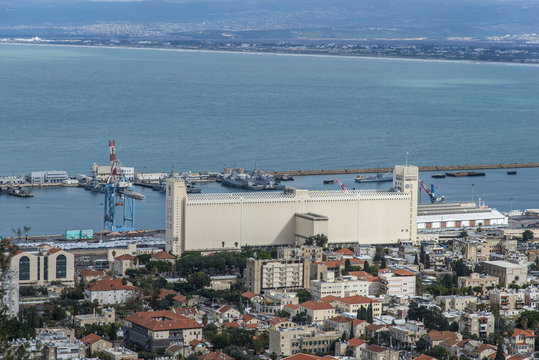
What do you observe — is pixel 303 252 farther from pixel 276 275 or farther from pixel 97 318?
pixel 97 318

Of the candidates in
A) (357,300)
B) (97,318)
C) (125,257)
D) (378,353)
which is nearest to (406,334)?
(378,353)

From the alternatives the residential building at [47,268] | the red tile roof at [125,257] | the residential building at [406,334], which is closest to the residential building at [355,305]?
the residential building at [406,334]

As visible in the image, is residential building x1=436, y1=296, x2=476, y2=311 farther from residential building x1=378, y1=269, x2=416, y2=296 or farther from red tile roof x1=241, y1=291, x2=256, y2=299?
red tile roof x1=241, y1=291, x2=256, y2=299

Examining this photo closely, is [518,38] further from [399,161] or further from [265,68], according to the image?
[399,161]

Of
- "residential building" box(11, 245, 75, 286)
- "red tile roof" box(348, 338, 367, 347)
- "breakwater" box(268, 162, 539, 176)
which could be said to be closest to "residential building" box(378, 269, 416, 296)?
"red tile roof" box(348, 338, 367, 347)

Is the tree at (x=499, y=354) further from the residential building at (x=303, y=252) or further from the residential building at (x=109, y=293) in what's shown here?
the residential building at (x=303, y=252)

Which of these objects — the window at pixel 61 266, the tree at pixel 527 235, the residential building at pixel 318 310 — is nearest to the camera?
the residential building at pixel 318 310
